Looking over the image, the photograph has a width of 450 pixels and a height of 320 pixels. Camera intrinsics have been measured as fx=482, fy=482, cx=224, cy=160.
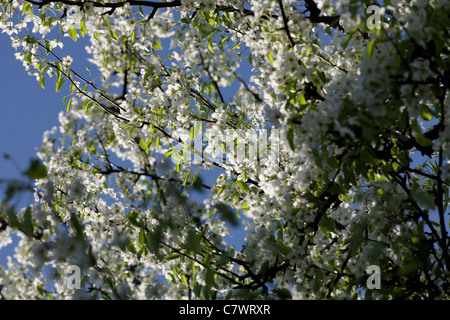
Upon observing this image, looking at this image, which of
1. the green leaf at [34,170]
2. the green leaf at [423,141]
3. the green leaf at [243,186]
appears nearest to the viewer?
the green leaf at [34,170]

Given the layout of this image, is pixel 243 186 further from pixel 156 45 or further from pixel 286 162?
pixel 156 45

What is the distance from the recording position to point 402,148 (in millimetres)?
3297

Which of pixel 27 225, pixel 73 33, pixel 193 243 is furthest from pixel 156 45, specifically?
pixel 27 225

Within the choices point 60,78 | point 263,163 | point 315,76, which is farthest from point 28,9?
point 315,76

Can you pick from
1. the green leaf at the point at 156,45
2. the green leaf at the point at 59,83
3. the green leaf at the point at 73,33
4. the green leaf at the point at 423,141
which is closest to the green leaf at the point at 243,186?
the green leaf at the point at 423,141

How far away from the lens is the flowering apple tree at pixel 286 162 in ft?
7.71

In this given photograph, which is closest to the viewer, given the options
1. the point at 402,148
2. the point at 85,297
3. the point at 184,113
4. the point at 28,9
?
the point at 85,297

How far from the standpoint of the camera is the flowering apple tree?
2350 millimetres

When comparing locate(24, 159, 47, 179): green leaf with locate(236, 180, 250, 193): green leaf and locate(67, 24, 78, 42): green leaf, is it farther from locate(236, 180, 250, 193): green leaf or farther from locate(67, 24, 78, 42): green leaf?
locate(67, 24, 78, 42): green leaf

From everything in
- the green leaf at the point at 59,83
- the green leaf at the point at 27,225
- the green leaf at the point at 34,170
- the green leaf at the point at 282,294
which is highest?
the green leaf at the point at 59,83

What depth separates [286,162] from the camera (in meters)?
3.73

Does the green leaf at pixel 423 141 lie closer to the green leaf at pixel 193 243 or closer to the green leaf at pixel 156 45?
the green leaf at pixel 193 243

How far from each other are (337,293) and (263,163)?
1.11m
